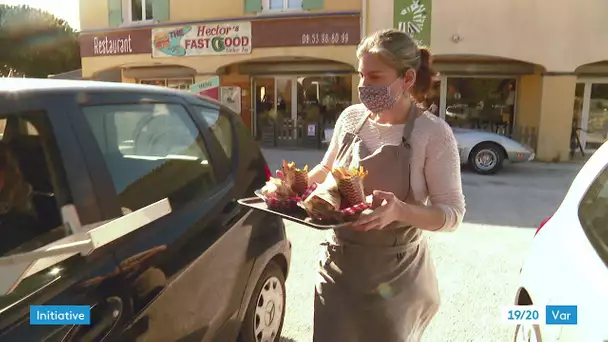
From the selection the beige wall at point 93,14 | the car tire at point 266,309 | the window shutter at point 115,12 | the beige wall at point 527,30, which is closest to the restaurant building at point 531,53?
the beige wall at point 527,30

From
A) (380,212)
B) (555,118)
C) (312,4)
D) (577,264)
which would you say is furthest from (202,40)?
(380,212)

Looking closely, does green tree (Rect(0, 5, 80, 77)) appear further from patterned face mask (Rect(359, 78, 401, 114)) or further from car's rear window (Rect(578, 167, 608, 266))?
car's rear window (Rect(578, 167, 608, 266))

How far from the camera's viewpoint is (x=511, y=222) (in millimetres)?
6414

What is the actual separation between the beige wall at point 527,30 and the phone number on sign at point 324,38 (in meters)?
2.31

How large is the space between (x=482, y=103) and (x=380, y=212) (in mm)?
13480

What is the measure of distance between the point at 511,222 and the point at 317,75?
9446 mm

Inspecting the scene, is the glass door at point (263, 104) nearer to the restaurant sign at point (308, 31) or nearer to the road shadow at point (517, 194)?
the restaurant sign at point (308, 31)

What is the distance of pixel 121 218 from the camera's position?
1.90 metres

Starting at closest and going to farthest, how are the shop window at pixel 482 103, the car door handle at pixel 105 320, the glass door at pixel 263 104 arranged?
1. the car door handle at pixel 105 320
2. the shop window at pixel 482 103
3. the glass door at pixel 263 104

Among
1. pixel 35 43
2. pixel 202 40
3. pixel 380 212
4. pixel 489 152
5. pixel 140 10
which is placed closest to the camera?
pixel 380 212

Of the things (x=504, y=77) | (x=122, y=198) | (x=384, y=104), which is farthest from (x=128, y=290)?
(x=504, y=77)

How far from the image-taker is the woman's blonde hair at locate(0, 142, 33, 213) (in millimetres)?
1823

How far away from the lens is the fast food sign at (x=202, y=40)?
1388 centimetres

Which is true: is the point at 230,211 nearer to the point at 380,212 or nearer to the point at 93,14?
the point at 380,212
